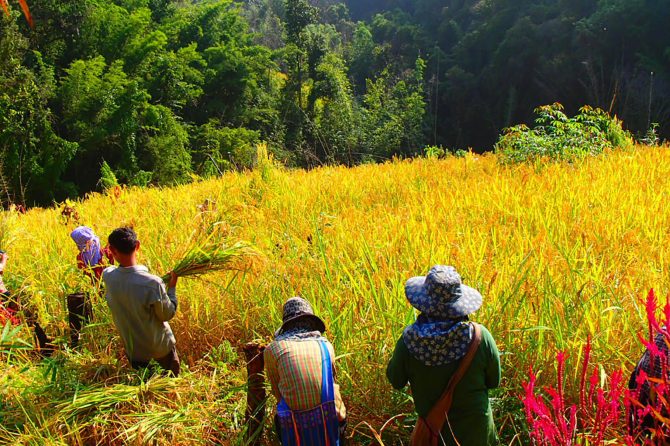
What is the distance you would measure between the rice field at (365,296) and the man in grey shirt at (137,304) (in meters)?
0.17

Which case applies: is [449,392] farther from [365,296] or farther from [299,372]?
[365,296]

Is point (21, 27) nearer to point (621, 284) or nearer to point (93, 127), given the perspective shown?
point (93, 127)

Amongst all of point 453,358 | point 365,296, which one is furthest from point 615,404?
point 365,296

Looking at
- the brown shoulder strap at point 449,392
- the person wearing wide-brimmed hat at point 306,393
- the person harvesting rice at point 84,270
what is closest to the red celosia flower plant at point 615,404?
the brown shoulder strap at point 449,392

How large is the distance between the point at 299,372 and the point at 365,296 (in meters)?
0.71

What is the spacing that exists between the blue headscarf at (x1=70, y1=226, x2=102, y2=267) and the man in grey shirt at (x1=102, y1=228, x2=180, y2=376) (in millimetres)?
932

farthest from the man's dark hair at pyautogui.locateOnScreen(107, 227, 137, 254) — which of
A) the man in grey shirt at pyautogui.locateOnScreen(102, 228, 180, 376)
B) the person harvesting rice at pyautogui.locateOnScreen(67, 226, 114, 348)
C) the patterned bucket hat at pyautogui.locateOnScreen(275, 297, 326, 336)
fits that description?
the patterned bucket hat at pyautogui.locateOnScreen(275, 297, 326, 336)

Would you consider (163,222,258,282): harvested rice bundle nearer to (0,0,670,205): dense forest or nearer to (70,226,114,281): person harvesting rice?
(70,226,114,281): person harvesting rice

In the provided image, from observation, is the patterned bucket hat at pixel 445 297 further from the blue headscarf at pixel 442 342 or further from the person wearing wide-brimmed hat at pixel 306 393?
the person wearing wide-brimmed hat at pixel 306 393

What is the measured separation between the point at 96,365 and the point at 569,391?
2470 mm

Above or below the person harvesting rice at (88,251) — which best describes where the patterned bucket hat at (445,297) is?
above

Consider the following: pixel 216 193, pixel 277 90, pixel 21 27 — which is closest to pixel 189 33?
pixel 277 90

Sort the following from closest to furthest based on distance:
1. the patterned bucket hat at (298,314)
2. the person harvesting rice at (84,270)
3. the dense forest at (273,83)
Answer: the patterned bucket hat at (298,314) < the person harvesting rice at (84,270) < the dense forest at (273,83)

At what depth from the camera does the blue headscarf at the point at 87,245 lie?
11.5 feet
